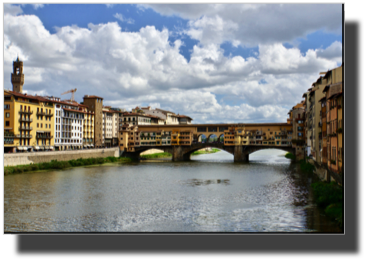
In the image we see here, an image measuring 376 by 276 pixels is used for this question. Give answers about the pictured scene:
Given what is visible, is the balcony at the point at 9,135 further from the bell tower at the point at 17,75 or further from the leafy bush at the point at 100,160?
the bell tower at the point at 17,75

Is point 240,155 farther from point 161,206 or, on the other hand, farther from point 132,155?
point 161,206

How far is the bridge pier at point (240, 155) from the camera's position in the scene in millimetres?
52312

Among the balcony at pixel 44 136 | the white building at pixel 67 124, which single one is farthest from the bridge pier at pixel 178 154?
the balcony at pixel 44 136

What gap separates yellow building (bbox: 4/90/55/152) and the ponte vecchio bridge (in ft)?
42.9

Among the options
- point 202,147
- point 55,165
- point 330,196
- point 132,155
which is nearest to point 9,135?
point 55,165

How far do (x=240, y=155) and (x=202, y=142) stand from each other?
26.1 feet

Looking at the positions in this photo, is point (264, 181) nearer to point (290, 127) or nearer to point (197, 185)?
point (197, 185)

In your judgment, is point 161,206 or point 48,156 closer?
point 161,206

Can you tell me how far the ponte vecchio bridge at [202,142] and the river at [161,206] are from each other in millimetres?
25499

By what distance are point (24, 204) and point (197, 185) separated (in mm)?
11924

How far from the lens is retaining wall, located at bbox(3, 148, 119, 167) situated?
33344mm

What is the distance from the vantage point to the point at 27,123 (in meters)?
42.7
